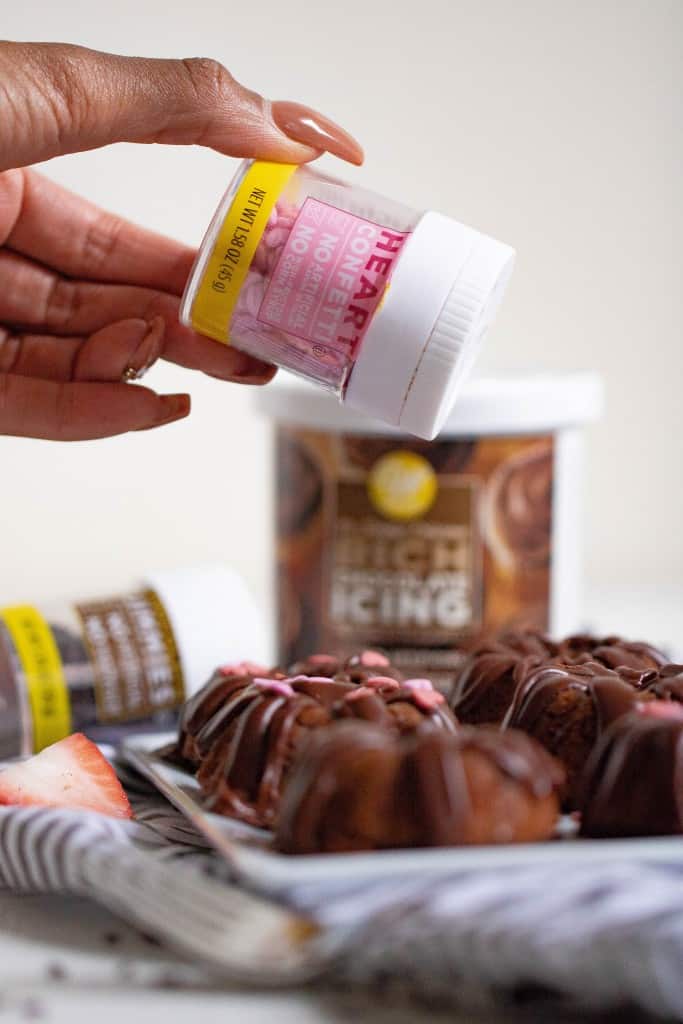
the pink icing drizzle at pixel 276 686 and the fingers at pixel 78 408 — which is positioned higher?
the fingers at pixel 78 408

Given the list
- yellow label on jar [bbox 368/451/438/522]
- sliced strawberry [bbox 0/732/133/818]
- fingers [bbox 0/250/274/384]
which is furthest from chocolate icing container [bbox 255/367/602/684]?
sliced strawberry [bbox 0/732/133/818]

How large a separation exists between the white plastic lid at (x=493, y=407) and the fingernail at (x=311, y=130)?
0.36 m

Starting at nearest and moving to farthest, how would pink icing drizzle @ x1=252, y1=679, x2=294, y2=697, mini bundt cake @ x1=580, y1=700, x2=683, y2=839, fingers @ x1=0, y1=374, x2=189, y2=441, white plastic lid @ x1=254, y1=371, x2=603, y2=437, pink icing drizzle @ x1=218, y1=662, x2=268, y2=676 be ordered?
mini bundt cake @ x1=580, y1=700, x2=683, y2=839
pink icing drizzle @ x1=252, y1=679, x2=294, y2=697
pink icing drizzle @ x1=218, y1=662, x2=268, y2=676
fingers @ x1=0, y1=374, x2=189, y2=441
white plastic lid @ x1=254, y1=371, x2=603, y2=437

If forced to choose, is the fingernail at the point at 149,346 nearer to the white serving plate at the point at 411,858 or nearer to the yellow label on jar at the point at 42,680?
the yellow label on jar at the point at 42,680

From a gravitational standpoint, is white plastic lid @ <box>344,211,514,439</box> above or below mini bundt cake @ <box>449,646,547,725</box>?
above

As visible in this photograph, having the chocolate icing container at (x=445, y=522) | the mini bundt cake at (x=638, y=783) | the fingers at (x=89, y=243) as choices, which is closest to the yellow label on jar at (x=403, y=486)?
the chocolate icing container at (x=445, y=522)

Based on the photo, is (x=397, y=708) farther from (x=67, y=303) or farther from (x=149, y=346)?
(x=67, y=303)

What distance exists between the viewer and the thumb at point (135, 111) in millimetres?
844

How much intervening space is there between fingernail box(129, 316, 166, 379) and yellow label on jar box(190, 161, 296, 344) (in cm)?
20

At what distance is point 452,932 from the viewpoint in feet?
1.94

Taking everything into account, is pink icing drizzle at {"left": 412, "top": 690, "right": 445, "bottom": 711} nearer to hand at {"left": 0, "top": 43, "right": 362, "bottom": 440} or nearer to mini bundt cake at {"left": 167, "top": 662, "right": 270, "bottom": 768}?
mini bundt cake at {"left": 167, "top": 662, "right": 270, "bottom": 768}

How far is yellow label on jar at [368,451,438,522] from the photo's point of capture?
1.29 meters

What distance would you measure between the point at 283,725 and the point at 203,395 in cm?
117

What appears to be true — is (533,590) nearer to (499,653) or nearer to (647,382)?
(499,653)
